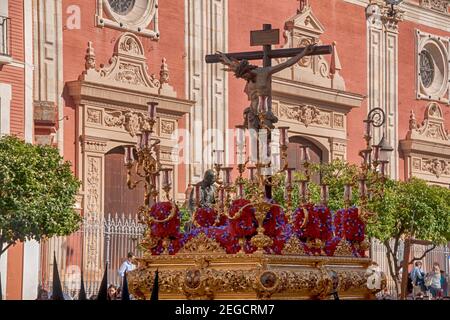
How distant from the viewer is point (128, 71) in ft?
77.6

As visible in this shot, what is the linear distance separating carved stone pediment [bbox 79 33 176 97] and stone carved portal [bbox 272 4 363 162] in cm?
326

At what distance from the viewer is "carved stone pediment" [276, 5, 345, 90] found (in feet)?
90.5

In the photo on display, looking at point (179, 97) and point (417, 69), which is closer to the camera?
point (179, 97)

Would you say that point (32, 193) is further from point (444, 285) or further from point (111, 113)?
point (444, 285)

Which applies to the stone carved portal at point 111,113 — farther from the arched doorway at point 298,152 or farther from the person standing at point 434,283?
the person standing at point 434,283

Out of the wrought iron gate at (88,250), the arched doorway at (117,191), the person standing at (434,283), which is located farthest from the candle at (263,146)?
the person standing at (434,283)

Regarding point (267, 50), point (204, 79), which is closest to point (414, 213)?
point (204, 79)

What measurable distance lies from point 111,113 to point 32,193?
17.5 feet

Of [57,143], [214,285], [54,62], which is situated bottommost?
[214,285]

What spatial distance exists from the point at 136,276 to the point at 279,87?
54.1ft
